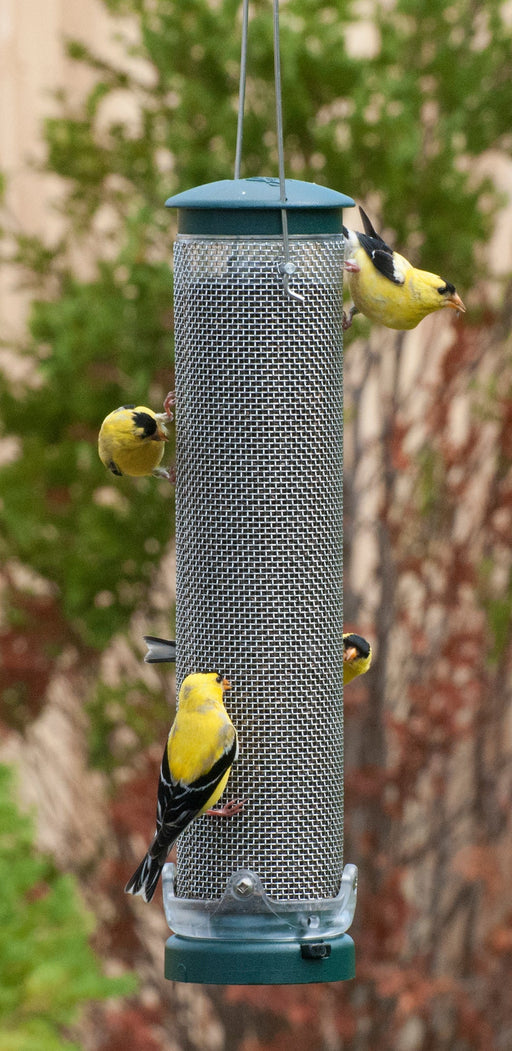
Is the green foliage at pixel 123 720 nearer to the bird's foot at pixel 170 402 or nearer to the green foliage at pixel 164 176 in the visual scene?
the green foliage at pixel 164 176

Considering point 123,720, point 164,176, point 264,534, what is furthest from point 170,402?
point 123,720

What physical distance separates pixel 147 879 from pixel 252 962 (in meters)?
0.30

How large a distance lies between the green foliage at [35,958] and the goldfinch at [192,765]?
2081 mm

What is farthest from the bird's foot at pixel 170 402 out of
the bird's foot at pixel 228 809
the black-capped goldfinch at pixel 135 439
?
the bird's foot at pixel 228 809

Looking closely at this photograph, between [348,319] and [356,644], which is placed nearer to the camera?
[348,319]

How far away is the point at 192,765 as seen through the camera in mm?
3436

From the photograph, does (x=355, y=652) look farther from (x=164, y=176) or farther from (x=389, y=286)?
(x=164, y=176)

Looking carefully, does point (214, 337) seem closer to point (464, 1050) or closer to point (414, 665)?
point (414, 665)

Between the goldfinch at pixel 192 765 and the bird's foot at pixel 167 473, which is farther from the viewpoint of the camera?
the bird's foot at pixel 167 473

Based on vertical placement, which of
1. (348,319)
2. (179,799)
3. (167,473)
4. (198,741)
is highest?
(348,319)

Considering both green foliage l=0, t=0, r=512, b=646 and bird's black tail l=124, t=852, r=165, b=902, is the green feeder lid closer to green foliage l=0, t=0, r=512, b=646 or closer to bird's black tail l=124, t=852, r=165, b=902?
bird's black tail l=124, t=852, r=165, b=902

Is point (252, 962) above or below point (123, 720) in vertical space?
above

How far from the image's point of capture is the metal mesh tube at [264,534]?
3830mm

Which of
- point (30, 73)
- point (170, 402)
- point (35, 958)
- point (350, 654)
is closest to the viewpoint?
point (170, 402)
